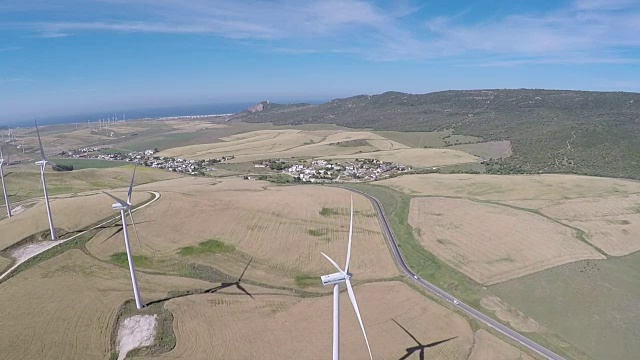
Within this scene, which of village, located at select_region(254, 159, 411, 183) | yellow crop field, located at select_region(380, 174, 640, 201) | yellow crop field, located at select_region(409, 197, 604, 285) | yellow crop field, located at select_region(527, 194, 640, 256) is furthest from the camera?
village, located at select_region(254, 159, 411, 183)

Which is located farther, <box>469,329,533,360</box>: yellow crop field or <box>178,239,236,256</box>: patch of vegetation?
<box>178,239,236,256</box>: patch of vegetation

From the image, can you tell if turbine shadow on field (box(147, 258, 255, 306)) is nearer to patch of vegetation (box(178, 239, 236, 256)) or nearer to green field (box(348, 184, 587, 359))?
patch of vegetation (box(178, 239, 236, 256))

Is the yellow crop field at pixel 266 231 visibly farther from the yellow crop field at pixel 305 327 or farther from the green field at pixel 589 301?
the green field at pixel 589 301

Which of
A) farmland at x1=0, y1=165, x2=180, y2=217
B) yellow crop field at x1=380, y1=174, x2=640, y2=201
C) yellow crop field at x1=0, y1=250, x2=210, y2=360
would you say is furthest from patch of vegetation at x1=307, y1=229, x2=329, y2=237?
farmland at x1=0, y1=165, x2=180, y2=217

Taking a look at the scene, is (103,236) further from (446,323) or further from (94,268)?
(446,323)

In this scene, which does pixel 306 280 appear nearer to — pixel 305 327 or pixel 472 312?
pixel 305 327

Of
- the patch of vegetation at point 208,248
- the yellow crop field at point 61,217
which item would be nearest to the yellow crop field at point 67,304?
the patch of vegetation at point 208,248
